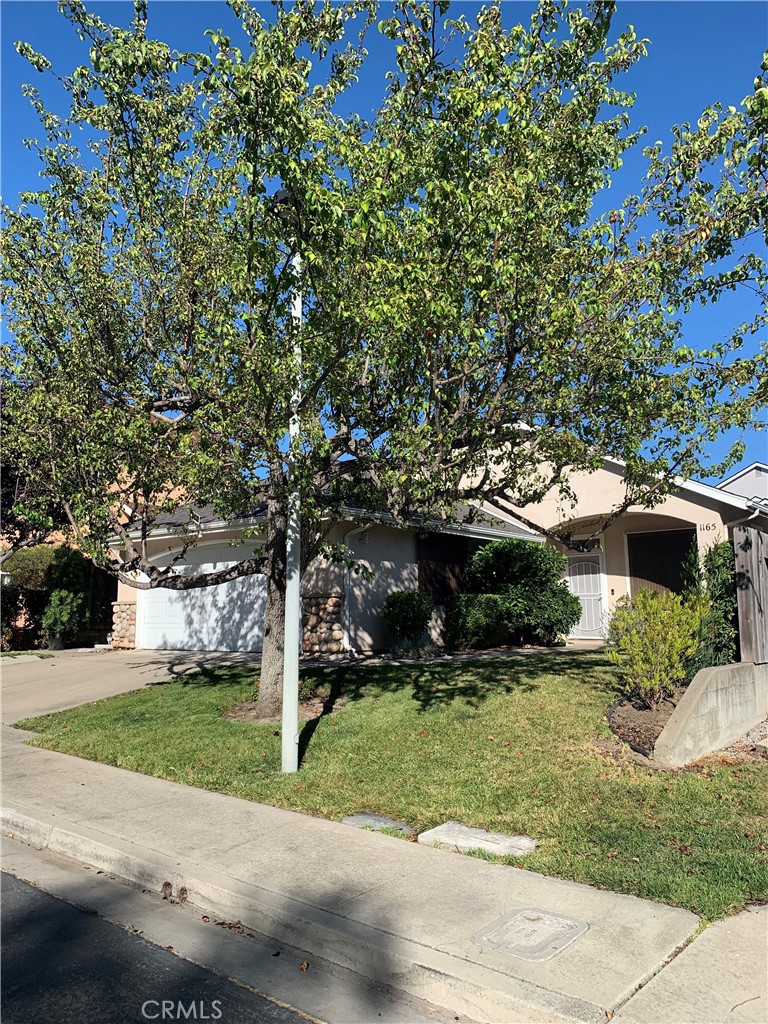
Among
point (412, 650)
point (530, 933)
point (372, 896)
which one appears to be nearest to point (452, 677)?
point (412, 650)

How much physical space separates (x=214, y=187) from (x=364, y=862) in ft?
26.0

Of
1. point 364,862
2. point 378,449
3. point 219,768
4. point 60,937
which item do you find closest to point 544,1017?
point 364,862

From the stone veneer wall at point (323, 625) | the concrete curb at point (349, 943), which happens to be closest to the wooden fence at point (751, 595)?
the concrete curb at point (349, 943)

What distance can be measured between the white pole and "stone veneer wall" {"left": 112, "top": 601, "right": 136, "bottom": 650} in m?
13.1

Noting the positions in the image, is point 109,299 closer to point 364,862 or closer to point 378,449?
point 378,449

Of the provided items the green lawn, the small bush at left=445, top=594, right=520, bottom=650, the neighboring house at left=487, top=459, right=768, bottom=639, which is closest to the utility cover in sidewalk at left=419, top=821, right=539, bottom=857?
the green lawn

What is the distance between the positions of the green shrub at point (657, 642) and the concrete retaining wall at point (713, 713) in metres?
0.35

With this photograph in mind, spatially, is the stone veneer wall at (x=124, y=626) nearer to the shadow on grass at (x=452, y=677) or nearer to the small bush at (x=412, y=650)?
the small bush at (x=412, y=650)

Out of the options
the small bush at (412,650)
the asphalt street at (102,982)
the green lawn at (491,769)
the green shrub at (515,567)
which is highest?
the green shrub at (515,567)

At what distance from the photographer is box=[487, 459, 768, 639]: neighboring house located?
17.7 metres

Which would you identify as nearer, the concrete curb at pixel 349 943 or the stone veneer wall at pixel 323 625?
the concrete curb at pixel 349 943

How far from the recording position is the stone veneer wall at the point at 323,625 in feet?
51.2

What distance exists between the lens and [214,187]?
9578mm

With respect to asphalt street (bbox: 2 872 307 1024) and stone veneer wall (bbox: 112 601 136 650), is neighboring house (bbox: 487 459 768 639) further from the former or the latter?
asphalt street (bbox: 2 872 307 1024)
